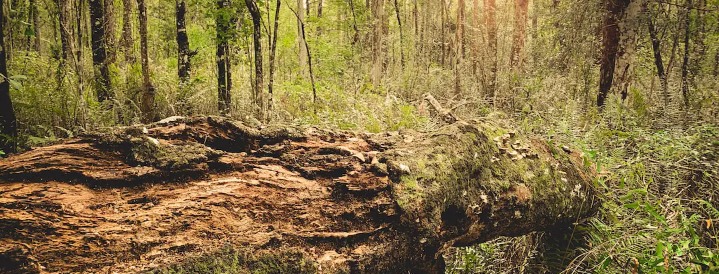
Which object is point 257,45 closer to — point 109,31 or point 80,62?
point 80,62

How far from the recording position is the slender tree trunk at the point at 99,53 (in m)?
6.80

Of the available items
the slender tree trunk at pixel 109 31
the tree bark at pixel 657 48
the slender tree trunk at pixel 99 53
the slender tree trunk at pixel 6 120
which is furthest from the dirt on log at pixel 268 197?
the slender tree trunk at pixel 109 31

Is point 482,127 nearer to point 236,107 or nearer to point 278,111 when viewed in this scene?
point 278,111

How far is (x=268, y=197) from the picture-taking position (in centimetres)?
176

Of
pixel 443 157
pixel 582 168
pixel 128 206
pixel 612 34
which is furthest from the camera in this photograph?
pixel 612 34

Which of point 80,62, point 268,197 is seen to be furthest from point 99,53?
point 268,197

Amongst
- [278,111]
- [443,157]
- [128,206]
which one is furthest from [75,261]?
[278,111]

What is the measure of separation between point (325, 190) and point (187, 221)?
0.59 m

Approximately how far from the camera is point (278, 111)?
6.64 m

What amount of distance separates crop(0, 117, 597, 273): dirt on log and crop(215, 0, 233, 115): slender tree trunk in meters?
4.63

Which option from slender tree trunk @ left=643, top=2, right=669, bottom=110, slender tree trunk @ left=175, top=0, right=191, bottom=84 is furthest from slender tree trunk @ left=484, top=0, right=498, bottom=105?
slender tree trunk @ left=175, top=0, right=191, bottom=84

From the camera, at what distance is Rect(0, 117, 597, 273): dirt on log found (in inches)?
55.0

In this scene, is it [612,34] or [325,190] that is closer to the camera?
[325,190]

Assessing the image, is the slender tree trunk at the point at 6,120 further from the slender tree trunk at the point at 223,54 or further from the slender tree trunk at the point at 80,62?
the slender tree trunk at the point at 223,54
